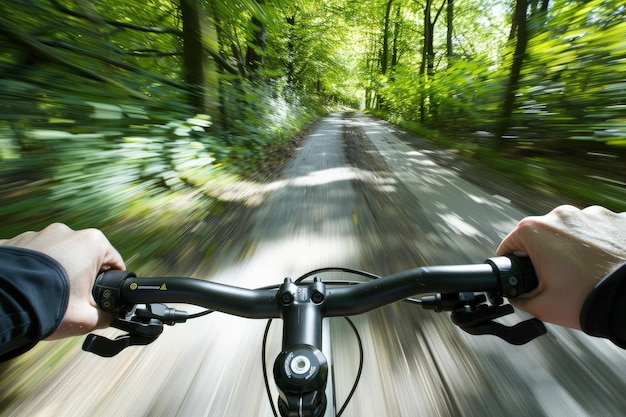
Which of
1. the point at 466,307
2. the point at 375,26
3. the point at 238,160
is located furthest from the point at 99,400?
the point at 375,26

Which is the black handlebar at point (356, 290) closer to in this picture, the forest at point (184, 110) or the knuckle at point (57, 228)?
the knuckle at point (57, 228)

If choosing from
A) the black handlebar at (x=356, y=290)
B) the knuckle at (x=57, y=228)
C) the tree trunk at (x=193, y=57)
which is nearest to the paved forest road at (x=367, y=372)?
the black handlebar at (x=356, y=290)

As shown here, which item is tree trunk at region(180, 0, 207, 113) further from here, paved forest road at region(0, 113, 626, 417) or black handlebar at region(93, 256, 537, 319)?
black handlebar at region(93, 256, 537, 319)

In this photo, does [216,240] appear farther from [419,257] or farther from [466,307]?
[466,307]

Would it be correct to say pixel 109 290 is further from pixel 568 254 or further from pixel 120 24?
pixel 120 24

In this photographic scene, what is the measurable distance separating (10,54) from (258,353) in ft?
9.74

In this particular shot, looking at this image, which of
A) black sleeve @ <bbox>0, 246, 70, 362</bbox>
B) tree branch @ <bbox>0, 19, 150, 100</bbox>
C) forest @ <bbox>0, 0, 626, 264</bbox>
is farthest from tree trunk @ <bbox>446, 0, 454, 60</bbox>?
black sleeve @ <bbox>0, 246, 70, 362</bbox>

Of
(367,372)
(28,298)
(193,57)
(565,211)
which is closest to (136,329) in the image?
(28,298)

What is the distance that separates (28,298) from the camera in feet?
2.08

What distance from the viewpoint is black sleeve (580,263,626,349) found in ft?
2.04

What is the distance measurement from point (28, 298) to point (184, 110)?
388 centimetres

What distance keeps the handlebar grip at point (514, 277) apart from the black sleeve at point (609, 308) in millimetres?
130

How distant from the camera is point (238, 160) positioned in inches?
209

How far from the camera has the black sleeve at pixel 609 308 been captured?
2.04 feet
